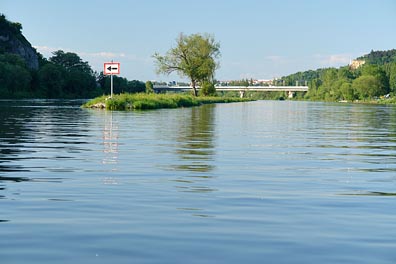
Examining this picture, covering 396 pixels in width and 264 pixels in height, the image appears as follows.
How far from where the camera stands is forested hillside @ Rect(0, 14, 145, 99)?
111 m

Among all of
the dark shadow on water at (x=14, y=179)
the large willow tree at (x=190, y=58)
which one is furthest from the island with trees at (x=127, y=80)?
the dark shadow on water at (x=14, y=179)

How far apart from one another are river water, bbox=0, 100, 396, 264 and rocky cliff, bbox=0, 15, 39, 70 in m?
136

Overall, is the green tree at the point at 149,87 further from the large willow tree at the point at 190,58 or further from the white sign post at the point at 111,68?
the white sign post at the point at 111,68

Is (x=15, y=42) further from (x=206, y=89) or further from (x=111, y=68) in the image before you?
(x=111, y=68)

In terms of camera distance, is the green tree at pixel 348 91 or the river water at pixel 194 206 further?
the green tree at pixel 348 91

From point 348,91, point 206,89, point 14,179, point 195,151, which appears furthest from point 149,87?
point 14,179

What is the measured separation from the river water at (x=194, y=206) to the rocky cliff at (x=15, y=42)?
136 meters

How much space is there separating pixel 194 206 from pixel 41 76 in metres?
122

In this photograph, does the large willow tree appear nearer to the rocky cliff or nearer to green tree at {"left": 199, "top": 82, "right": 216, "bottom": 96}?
green tree at {"left": 199, "top": 82, "right": 216, "bottom": 96}

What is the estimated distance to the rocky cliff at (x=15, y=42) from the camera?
148 metres

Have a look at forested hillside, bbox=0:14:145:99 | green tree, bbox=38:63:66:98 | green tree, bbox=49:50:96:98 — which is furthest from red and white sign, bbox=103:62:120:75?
green tree, bbox=49:50:96:98

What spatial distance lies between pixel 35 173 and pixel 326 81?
625 feet

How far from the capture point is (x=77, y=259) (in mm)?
5625

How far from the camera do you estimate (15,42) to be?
151 meters
